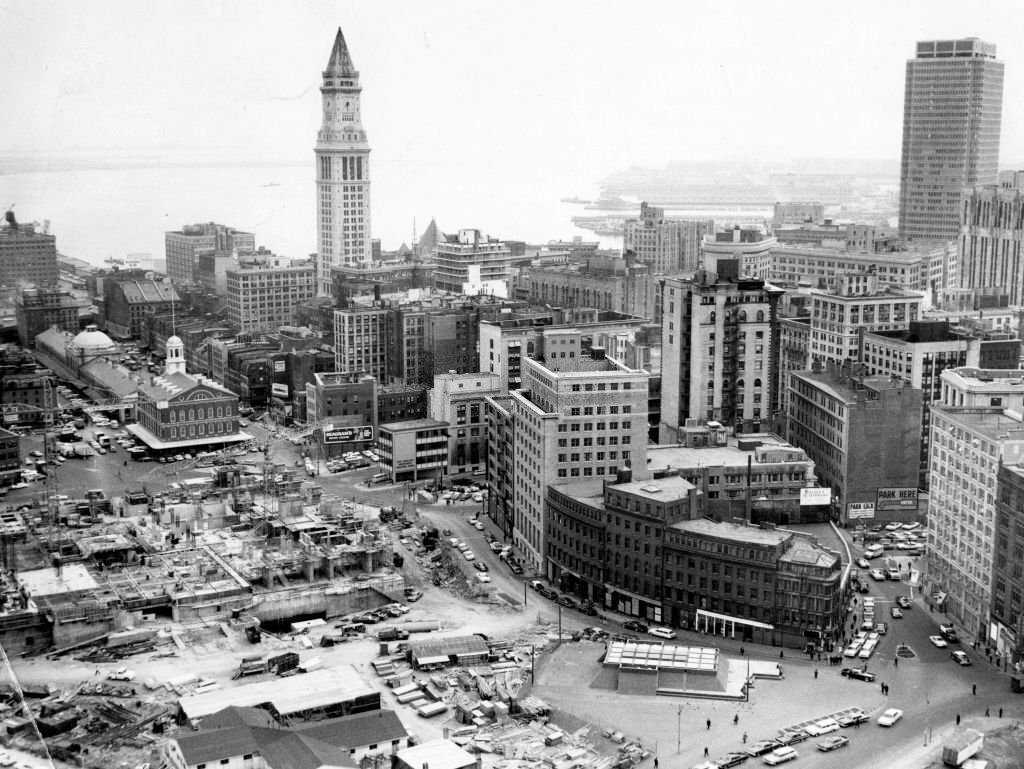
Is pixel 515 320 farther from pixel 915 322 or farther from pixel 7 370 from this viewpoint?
pixel 7 370

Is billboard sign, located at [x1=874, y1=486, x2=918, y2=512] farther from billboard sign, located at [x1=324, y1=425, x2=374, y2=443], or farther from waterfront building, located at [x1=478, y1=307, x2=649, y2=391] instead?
billboard sign, located at [x1=324, y1=425, x2=374, y2=443]

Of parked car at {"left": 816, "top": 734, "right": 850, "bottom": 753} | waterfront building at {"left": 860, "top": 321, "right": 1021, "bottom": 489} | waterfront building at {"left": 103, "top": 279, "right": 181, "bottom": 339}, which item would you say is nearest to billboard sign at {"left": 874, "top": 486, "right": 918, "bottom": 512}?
waterfront building at {"left": 860, "top": 321, "right": 1021, "bottom": 489}

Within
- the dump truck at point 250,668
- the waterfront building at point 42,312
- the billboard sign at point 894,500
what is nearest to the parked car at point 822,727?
the dump truck at point 250,668

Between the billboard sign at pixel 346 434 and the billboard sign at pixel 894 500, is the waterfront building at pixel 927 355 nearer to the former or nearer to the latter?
the billboard sign at pixel 894 500

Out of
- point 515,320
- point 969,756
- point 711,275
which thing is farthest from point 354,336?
point 969,756

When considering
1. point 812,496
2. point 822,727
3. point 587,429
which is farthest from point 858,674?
point 587,429

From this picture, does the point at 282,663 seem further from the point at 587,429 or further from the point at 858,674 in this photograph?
the point at 858,674
